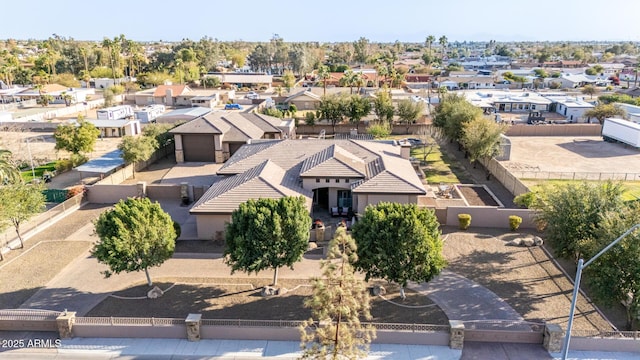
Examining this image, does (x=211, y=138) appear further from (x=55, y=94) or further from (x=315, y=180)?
(x=55, y=94)

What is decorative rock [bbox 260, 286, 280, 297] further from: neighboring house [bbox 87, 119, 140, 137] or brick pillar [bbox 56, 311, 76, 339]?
neighboring house [bbox 87, 119, 140, 137]

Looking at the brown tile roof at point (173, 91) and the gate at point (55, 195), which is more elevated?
the brown tile roof at point (173, 91)

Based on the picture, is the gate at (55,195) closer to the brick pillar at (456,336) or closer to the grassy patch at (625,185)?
the brick pillar at (456,336)

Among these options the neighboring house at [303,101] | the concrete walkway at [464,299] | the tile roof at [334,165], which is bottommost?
the concrete walkway at [464,299]

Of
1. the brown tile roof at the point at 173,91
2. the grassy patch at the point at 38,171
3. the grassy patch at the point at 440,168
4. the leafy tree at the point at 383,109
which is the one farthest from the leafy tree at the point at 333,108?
the brown tile roof at the point at 173,91

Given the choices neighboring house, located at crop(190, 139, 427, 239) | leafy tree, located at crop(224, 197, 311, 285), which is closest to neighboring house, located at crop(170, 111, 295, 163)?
neighboring house, located at crop(190, 139, 427, 239)

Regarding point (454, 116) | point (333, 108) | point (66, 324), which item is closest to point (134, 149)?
point (66, 324)
